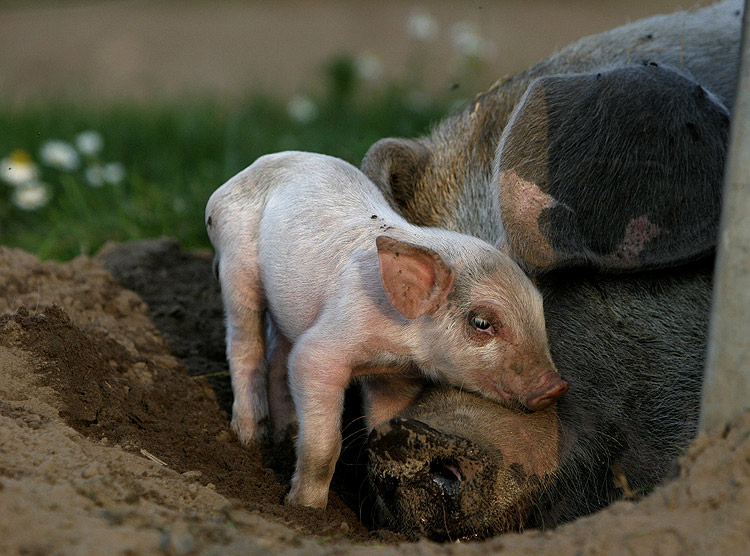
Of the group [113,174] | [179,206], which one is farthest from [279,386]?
[113,174]

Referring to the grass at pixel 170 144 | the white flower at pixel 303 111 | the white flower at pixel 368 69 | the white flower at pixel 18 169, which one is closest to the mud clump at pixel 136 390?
the grass at pixel 170 144

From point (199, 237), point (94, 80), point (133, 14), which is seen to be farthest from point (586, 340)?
point (133, 14)

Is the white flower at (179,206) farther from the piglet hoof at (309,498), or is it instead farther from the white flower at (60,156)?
the piglet hoof at (309,498)

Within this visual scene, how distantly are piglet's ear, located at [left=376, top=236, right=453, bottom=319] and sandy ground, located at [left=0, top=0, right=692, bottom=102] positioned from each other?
301 inches

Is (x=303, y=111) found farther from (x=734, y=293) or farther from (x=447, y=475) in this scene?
(x=734, y=293)

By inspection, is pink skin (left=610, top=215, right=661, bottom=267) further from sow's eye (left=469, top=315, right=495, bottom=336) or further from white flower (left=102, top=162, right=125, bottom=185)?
white flower (left=102, top=162, right=125, bottom=185)

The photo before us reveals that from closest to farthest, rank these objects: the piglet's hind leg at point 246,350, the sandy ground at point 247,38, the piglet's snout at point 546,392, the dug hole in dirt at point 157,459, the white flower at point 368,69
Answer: the dug hole in dirt at point 157,459 < the piglet's snout at point 546,392 < the piglet's hind leg at point 246,350 < the white flower at point 368,69 < the sandy ground at point 247,38

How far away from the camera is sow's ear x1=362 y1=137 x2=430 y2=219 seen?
388 cm

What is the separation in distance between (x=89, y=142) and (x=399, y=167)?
3289 mm

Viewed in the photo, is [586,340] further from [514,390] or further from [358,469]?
[358,469]

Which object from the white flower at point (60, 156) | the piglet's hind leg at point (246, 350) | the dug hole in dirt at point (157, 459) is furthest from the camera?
the white flower at point (60, 156)

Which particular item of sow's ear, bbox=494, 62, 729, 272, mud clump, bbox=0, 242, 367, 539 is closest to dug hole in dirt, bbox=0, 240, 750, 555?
mud clump, bbox=0, 242, 367, 539

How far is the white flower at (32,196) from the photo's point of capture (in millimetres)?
6273

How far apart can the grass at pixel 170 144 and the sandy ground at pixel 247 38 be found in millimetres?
1564
